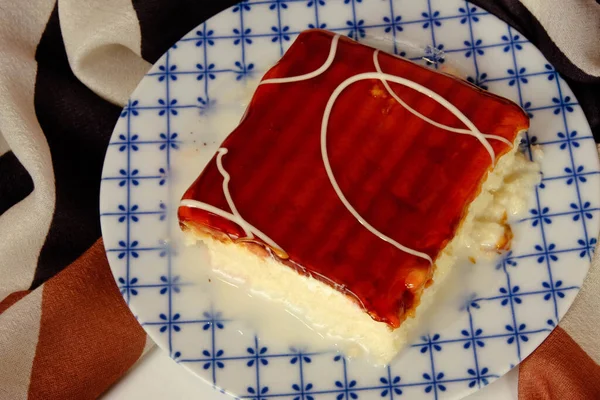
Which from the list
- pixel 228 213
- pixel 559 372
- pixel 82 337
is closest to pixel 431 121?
pixel 228 213

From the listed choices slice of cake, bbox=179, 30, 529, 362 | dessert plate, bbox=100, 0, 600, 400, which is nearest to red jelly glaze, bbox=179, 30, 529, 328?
slice of cake, bbox=179, 30, 529, 362

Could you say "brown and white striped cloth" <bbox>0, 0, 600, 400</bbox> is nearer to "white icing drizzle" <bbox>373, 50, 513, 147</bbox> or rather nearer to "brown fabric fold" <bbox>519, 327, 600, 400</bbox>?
"brown fabric fold" <bbox>519, 327, 600, 400</bbox>

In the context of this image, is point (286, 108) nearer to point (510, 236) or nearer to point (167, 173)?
point (167, 173)

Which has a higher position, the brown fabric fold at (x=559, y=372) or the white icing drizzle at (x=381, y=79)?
the white icing drizzle at (x=381, y=79)

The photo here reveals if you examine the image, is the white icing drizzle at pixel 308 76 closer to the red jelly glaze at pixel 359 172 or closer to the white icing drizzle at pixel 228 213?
the red jelly glaze at pixel 359 172

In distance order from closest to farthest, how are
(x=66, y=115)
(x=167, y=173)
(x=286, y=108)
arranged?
1. (x=286, y=108)
2. (x=167, y=173)
3. (x=66, y=115)

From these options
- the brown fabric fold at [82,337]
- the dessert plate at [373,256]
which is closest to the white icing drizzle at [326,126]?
the dessert plate at [373,256]

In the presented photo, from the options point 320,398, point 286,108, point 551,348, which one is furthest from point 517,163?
point 320,398

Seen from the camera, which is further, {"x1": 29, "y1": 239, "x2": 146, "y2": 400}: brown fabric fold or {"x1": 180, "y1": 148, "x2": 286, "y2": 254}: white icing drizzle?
{"x1": 29, "y1": 239, "x2": 146, "y2": 400}: brown fabric fold
